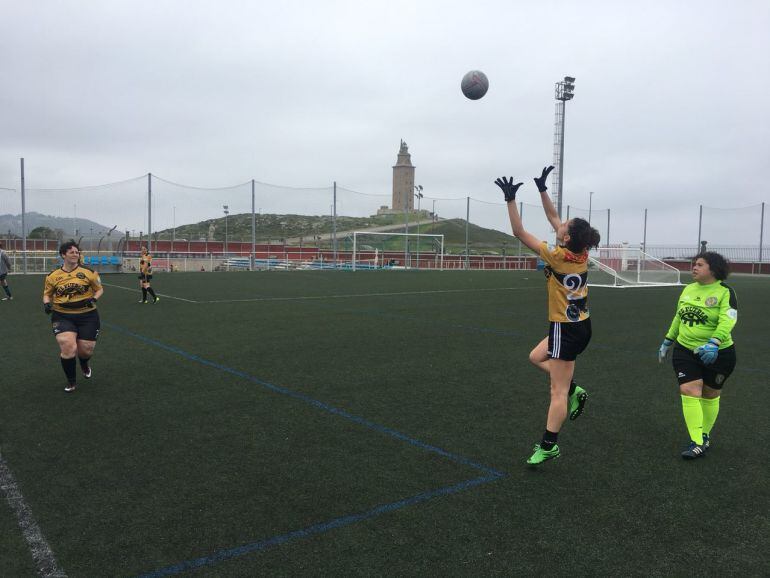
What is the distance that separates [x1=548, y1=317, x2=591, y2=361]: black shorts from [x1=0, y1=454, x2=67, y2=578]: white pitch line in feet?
10.9

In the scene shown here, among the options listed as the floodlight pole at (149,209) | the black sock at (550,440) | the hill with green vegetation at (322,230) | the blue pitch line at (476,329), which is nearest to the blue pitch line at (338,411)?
the black sock at (550,440)

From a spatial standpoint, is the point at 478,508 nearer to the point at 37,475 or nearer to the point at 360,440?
the point at 360,440

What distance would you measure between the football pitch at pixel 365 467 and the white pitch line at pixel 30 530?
0.07 feet

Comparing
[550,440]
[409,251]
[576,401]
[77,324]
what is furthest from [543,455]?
[409,251]

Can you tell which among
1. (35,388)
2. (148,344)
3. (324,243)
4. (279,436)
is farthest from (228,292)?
(324,243)

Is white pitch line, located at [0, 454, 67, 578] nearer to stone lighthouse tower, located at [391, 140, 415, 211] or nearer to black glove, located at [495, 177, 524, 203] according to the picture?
black glove, located at [495, 177, 524, 203]

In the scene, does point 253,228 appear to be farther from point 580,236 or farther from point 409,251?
point 580,236

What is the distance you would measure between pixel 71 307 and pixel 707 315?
638cm

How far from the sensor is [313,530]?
3.30m

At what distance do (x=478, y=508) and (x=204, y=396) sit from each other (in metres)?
3.59

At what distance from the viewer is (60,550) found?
3.06 meters

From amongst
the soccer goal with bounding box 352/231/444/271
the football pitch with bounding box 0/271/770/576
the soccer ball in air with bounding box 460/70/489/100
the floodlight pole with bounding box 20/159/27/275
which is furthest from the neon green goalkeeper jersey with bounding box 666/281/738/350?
the soccer goal with bounding box 352/231/444/271

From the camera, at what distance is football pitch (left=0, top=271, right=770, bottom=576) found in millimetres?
3074

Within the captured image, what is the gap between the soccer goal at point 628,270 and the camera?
25641 millimetres
